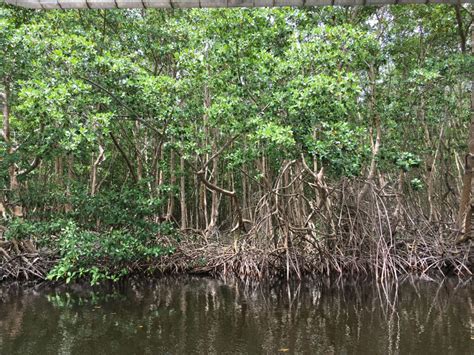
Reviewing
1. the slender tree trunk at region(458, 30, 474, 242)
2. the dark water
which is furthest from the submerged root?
the slender tree trunk at region(458, 30, 474, 242)

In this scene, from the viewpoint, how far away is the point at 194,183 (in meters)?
12.8

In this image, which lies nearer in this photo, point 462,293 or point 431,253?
point 462,293

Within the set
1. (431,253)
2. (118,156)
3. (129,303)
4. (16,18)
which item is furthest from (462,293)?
(118,156)

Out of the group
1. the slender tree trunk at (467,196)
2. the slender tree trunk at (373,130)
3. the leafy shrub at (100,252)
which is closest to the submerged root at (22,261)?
the leafy shrub at (100,252)

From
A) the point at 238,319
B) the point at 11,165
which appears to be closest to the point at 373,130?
the point at 238,319

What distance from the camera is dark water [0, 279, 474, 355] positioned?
159 inches

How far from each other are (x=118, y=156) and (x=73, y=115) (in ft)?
20.8

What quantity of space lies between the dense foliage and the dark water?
0.75 m

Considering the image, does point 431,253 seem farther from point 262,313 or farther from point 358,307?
point 262,313

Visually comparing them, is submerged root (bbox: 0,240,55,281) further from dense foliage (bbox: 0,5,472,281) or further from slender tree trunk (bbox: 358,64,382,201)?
slender tree trunk (bbox: 358,64,382,201)

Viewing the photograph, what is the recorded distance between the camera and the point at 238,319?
5027 mm

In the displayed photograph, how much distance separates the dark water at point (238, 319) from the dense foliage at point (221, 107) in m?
0.75

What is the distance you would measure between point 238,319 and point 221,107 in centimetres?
261

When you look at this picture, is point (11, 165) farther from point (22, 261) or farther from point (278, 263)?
point (278, 263)
